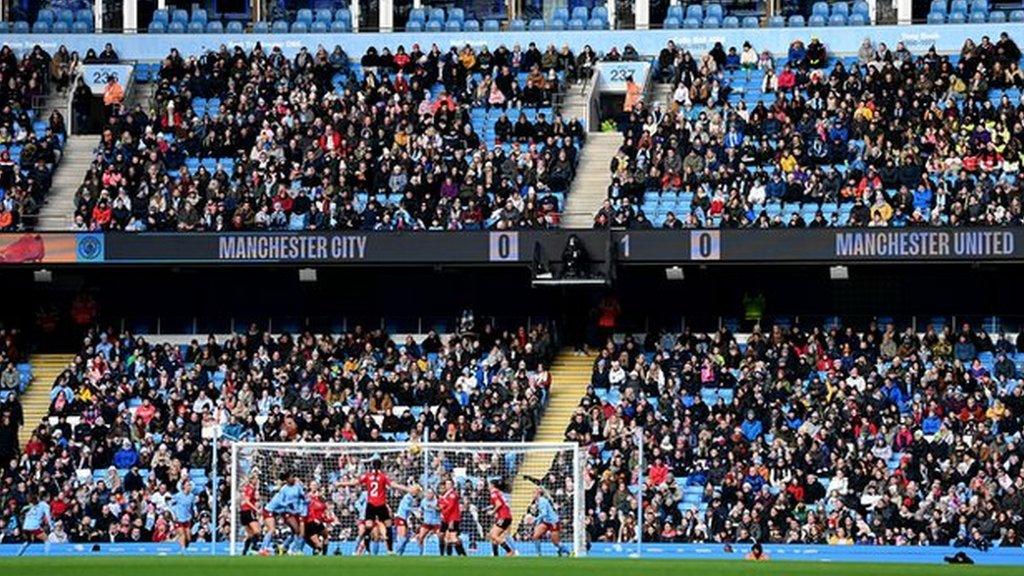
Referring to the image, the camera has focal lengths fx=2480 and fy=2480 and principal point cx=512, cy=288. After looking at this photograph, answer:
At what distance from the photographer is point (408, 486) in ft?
128

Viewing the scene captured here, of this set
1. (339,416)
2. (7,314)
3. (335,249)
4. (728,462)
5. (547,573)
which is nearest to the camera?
(547,573)

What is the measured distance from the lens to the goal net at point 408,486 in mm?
38594

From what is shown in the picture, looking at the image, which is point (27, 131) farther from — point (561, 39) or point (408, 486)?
point (408, 486)

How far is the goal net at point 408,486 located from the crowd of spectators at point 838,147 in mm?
7528

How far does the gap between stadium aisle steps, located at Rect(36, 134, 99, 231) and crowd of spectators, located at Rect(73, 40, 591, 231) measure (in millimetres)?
869

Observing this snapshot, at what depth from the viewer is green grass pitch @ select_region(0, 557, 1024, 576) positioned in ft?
102

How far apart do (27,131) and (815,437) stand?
19758 mm

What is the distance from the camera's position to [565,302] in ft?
160

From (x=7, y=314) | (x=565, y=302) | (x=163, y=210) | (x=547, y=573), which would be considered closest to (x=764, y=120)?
(x=565, y=302)

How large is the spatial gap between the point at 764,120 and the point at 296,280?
9.96 m

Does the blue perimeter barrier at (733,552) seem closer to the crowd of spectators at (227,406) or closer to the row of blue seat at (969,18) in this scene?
the crowd of spectators at (227,406)

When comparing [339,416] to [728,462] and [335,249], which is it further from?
[728,462]

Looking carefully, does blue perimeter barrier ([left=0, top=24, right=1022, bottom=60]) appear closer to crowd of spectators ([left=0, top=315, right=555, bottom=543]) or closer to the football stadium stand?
the football stadium stand

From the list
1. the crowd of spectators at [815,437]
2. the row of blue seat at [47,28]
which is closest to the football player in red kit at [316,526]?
the crowd of spectators at [815,437]
